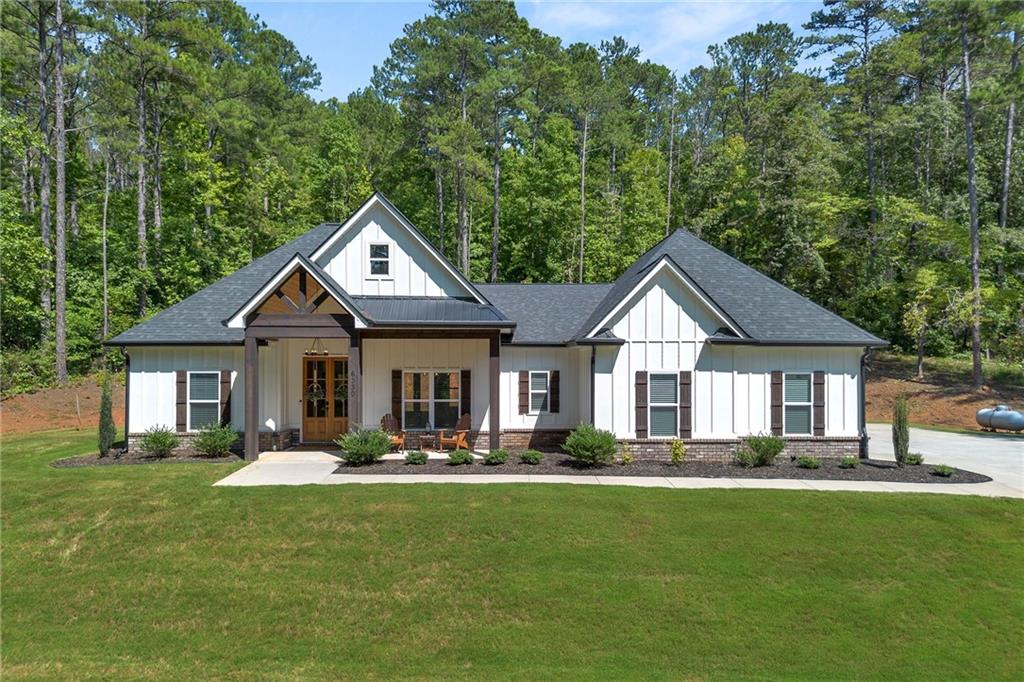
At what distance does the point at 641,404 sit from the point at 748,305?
192 inches

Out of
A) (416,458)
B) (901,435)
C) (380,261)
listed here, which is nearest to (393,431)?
(416,458)

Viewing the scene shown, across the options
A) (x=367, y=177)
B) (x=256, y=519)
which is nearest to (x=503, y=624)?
(x=256, y=519)

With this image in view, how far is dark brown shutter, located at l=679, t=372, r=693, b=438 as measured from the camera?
15.5 m

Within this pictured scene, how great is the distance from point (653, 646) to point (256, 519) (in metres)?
7.00

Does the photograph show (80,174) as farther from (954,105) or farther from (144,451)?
(954,105)

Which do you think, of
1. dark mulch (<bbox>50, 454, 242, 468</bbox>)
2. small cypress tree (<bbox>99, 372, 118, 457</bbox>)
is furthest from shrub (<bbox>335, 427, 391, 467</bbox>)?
small cypress tree (<bbox>99, 372, 118, 457</bbox>)

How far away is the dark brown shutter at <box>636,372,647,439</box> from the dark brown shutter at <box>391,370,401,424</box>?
269 inches

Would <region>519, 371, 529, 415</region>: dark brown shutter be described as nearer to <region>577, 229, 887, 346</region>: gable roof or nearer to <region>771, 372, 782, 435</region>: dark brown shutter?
<region>577, 229, 887, 346</region>: gable roof

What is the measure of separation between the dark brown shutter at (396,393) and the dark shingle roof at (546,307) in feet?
11.7

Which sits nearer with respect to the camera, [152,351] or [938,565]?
[938,565]

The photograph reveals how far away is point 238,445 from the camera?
16.4 m

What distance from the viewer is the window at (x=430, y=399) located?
17.3 meters

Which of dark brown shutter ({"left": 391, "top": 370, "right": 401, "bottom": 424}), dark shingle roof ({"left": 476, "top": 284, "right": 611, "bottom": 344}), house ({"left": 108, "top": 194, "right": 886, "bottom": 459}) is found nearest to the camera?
house ({"left": 108, "top": 194, "right": 886, "bottom": 459})

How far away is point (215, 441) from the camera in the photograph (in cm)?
1509
